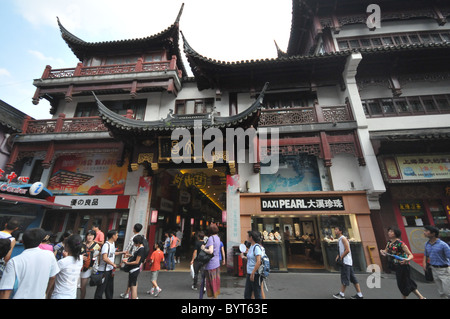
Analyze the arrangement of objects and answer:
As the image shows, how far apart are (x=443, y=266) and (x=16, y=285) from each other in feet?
25.5

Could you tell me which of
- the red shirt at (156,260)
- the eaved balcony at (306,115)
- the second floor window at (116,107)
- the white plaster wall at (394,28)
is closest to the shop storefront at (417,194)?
the eaved balcony at (306,115)

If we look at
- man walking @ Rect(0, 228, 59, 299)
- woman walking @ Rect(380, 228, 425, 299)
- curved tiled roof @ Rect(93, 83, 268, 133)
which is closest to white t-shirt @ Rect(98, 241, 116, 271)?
man walking @ Rect(0, 228, 59, 299)

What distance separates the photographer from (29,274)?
2.51 meters

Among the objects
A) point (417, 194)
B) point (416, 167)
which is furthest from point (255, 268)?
point (417, 194)

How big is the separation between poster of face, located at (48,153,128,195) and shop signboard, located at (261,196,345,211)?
7.37m

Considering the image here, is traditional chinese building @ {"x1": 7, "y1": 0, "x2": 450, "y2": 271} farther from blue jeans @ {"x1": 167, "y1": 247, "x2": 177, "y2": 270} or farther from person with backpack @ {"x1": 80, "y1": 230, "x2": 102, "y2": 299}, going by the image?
person with backpack @ {"x1": 80, "y1": 230, "x2": 102, "y2": 299}

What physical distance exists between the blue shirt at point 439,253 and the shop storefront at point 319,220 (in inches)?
151

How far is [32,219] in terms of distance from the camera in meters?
9.60

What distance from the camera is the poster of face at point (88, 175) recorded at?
33.1ft

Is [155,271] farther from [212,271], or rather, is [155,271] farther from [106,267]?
[212,271]

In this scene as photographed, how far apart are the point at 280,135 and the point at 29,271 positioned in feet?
29.1

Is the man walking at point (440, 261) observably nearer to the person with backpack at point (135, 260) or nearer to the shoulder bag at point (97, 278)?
the person with backpack at point (135, 260)
